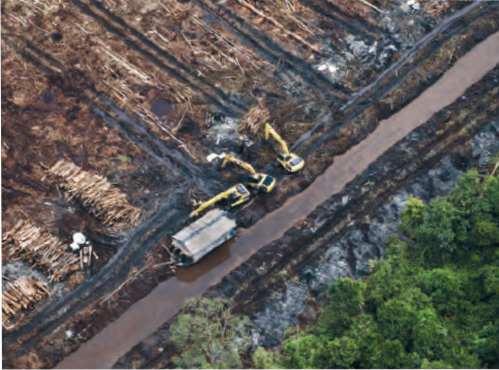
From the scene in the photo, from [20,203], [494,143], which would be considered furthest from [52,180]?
[494,143]

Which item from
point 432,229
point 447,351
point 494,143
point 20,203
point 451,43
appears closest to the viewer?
point 447,351

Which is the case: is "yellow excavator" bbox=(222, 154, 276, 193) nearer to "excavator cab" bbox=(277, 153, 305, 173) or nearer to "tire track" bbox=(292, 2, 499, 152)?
"excavator cab" bbox=(277, 153, 305, 173)

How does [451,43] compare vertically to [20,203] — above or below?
above

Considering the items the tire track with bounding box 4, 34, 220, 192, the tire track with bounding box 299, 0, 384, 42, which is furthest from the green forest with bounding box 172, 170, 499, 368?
the tire track with bounding box 299, 0, 384, 42

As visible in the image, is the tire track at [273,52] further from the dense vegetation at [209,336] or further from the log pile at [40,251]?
the log pile at [40,251]

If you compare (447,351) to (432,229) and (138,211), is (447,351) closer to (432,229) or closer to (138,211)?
(432,229)

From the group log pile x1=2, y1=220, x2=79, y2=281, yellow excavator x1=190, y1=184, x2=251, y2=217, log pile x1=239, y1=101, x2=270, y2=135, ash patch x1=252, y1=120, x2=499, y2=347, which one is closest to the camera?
ash patch x1=252, y1=120, x2=499, y2=347

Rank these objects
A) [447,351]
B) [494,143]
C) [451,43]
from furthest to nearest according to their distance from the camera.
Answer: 1. [451,43]
2. [494,143]
3. [447,351]
